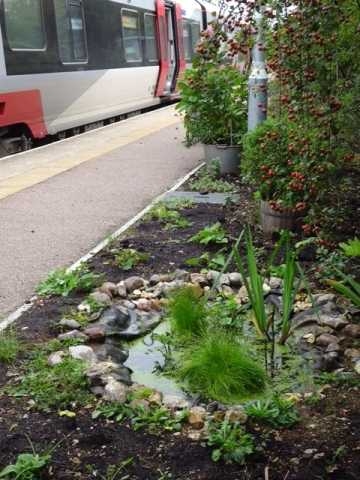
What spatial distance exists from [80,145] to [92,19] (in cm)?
354

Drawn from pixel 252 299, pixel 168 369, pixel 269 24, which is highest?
pixel 269 24

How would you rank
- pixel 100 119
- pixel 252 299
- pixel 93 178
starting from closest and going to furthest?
pixel 252 299 < pixel 93 178 < pixel 100 119

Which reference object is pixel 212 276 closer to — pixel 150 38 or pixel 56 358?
pixel 56 358

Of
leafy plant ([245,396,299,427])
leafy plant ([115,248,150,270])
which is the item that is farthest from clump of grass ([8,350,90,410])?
leafy plant ([115,248,150,270])

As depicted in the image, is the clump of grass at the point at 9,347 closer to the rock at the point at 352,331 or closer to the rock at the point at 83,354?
the rock at the point at 83,354

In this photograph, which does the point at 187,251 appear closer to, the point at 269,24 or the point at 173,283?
the point at 173,283

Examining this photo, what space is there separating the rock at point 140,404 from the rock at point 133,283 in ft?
5.40

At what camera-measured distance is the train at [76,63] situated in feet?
36.1

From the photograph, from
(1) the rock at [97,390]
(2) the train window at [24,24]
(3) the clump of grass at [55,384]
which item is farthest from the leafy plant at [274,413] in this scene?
(2) the train window at [24,24]

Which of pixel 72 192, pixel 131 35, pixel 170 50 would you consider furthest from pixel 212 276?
pixel 170 50

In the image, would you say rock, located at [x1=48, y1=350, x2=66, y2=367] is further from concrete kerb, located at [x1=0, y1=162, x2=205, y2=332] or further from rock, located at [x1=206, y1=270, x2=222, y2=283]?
rock, located at [x1=206, y1=270, x2=222, y2=283]

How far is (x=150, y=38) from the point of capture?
18.7 metres

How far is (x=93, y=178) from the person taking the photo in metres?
9.44

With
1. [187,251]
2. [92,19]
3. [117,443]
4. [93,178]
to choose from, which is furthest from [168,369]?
[92,19]
